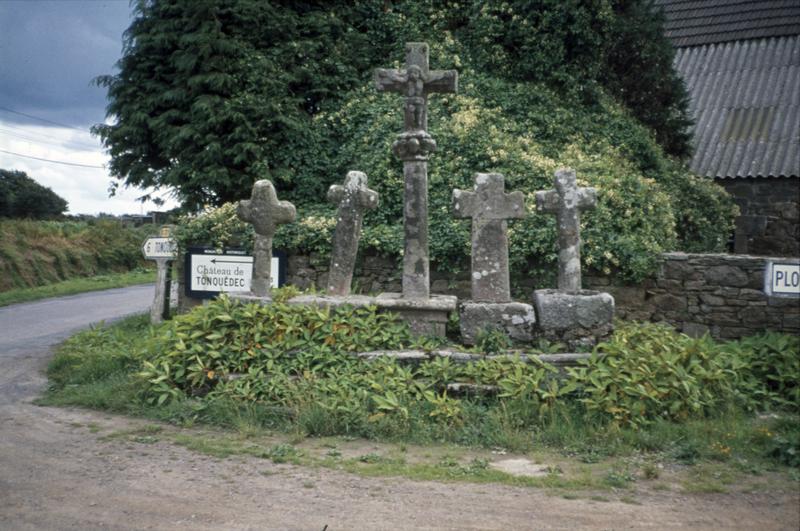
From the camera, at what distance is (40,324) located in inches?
527

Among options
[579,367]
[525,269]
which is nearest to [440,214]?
[525,269]

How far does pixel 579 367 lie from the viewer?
6746mm

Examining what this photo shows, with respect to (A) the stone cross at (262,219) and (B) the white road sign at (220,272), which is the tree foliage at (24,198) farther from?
(A) the stone cross at (262,219)

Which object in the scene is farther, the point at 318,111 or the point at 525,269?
the point at 318,111

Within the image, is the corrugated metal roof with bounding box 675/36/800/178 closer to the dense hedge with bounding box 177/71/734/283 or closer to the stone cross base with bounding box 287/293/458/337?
the dense hedge with bounding box 177/71/734/283

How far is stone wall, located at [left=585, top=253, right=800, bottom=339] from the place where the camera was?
9.18 m

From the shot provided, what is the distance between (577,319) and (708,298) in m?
3.31

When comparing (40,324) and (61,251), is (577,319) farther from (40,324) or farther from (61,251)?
(61,251)

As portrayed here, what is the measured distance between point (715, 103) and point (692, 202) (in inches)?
206

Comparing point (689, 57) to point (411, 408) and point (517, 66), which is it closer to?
point (517, 66)

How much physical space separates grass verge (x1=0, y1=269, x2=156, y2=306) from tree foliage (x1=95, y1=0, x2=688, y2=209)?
5111mm

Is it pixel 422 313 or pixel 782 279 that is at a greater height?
pixel 782 279

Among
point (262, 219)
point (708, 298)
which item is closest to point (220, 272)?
point (262, 219)

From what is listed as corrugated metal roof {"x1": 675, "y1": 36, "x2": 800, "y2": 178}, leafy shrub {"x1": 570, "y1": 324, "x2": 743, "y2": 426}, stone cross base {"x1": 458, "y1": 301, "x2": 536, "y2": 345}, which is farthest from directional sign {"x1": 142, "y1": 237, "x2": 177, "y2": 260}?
corrugated metal roof {"x1": 675, "y1": 36, "x2": 800, "y2": 178}
